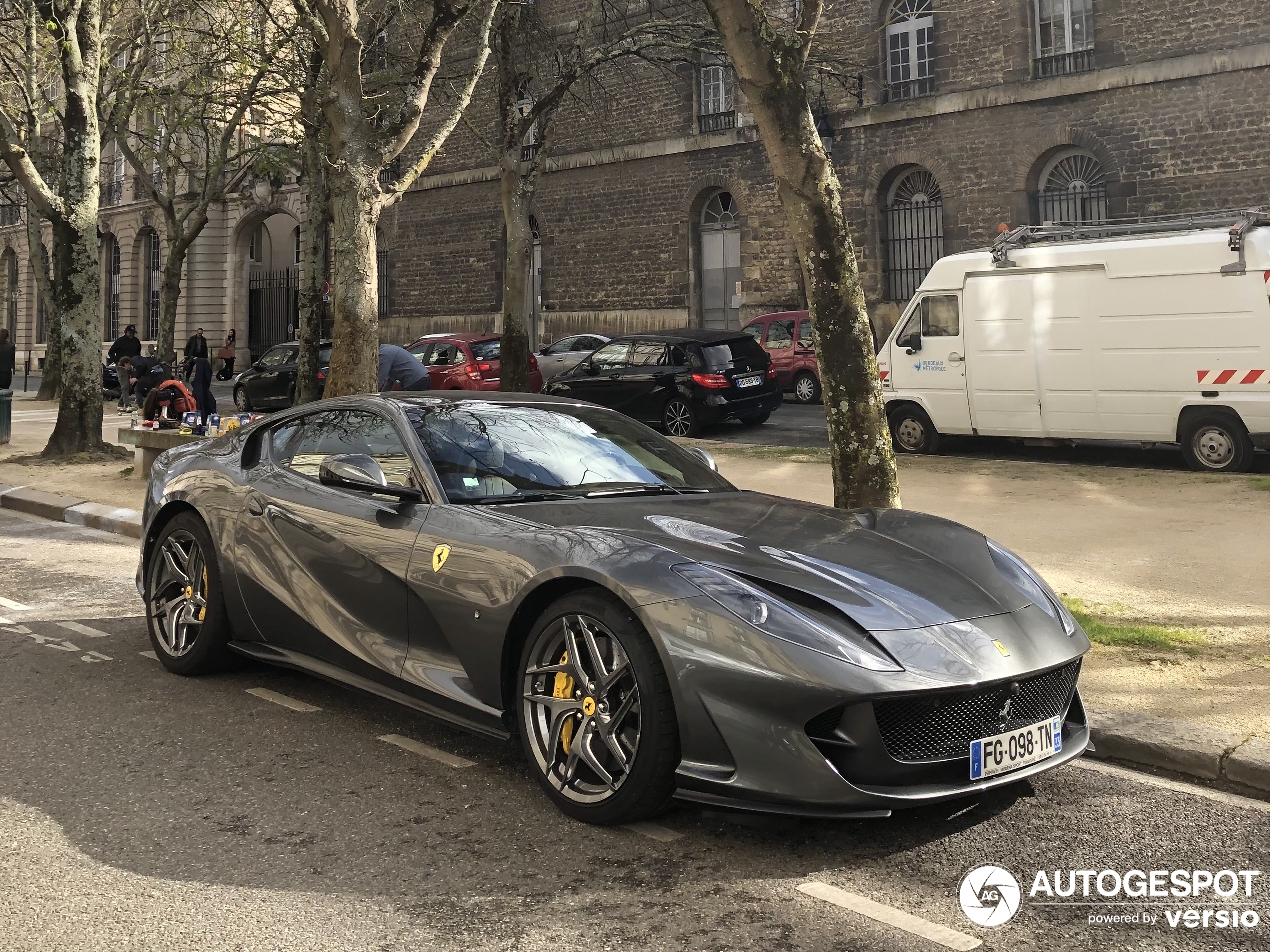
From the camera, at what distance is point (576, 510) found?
4.60 m

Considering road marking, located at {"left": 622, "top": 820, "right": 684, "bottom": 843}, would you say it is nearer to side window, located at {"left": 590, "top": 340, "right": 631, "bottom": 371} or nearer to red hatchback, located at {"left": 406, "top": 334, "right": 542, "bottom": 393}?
side window, located at {"left": 590, "top": 340, "right": 631, "bottom": 371}

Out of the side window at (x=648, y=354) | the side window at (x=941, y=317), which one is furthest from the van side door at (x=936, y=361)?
the side window at (x=648, y=354)

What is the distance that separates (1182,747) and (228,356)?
41421 mm

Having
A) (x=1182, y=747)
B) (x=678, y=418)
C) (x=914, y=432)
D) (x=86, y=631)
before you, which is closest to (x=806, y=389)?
(x=678, y=418)

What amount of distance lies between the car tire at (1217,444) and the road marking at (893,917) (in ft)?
38.9

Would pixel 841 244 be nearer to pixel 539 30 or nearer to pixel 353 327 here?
pixel 353 327

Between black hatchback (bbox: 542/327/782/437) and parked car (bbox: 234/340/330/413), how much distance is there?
7597 mm

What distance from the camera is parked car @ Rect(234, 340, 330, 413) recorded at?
25641 mm

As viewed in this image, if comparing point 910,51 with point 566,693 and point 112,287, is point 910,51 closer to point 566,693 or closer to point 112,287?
point 566,693

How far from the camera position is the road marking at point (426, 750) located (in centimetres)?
475

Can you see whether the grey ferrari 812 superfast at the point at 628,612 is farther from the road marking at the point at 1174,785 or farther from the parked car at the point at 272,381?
the parked car at the point at 272,381

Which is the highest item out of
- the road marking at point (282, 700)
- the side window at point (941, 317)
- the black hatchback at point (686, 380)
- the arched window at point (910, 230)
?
the arched window at point (910, 230)

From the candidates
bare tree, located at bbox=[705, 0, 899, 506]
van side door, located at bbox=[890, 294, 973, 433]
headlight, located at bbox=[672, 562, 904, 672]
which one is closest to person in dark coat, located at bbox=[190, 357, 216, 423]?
van side door, located at bbox=[890, 294, 973, 433]

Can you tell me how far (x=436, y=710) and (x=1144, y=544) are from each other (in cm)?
657
